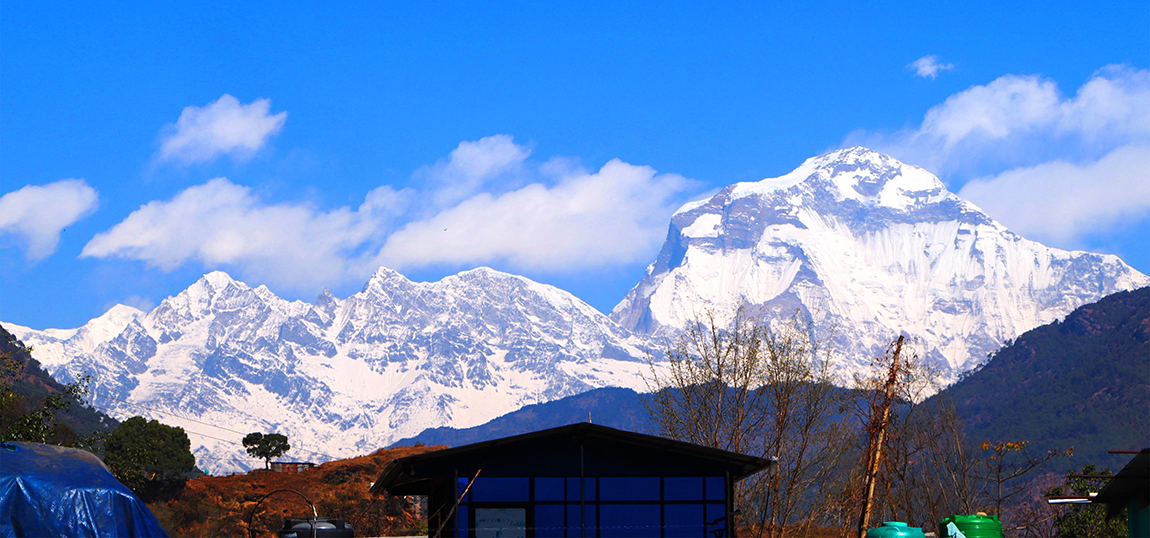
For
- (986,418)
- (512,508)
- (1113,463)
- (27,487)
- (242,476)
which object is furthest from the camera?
(986,418)

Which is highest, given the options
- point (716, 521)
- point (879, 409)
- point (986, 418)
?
point (986, 418)

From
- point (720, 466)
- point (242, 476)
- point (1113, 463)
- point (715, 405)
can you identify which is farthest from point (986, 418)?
point (720, 466)

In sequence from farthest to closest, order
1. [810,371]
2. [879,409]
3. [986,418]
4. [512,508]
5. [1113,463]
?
[986,418] → [1113,463] → [810,371] → [879,409] → [512,508]

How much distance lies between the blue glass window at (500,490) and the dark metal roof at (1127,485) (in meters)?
11.9

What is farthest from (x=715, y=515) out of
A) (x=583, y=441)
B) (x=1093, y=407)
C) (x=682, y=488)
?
(x=1093, y=407)

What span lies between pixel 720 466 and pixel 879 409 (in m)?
6.37

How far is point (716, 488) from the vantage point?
946 inches

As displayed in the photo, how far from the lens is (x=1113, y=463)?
148375 millimetres

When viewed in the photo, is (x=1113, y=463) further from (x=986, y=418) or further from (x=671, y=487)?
(x=671, y=487)

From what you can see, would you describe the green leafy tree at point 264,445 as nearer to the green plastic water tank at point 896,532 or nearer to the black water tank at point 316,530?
the black water tank at point 316,530

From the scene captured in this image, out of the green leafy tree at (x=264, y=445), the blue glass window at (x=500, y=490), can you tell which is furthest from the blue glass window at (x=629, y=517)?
the green leafy tree at (x=264, y=445)

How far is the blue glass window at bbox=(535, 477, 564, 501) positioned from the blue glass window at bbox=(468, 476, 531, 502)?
23cm

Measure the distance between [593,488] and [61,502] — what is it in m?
10.5

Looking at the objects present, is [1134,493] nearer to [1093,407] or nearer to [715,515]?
[715,515]
